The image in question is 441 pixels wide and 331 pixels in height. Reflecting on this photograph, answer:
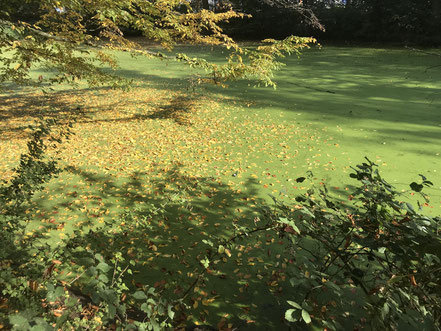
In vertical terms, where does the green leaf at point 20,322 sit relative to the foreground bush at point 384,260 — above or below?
above

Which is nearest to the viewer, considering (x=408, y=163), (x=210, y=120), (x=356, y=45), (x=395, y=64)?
(x=408, y=163)

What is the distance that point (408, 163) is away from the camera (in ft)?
16.1

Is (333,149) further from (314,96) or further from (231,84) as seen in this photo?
(231,84)

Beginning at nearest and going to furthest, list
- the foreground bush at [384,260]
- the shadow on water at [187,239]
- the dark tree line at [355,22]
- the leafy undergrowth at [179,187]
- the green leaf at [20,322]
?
1. the green leaf at [20,322]
2. the foreground bush at [384,260]
3. the shadow on water at [187,239]
4. the leafy undergrowth at [179,187]
5. the dark tree line at [355,22]

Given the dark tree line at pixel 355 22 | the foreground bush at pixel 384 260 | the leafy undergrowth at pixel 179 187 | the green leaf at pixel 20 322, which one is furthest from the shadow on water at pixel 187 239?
the dark tree line at pixel 355 22

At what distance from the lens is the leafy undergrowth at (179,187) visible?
8.54 ft

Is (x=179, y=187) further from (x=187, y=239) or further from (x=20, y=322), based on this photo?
(x=20, y=322)

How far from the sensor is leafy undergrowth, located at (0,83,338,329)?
260 cm

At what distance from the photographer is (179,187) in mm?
4258

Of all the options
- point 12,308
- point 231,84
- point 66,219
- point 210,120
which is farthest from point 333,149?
point 231,84

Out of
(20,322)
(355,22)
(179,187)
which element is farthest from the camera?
(355,22)

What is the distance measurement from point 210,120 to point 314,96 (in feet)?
12.6

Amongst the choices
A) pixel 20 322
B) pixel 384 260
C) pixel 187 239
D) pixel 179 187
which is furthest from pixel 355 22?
pixel 20 322

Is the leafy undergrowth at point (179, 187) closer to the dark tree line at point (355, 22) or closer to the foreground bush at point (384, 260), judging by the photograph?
the foreground bush at point (384, 260)
